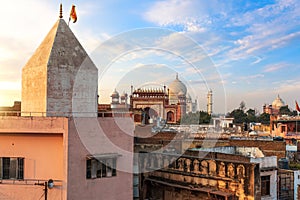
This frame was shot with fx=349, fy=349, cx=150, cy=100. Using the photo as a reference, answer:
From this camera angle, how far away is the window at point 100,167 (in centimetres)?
981

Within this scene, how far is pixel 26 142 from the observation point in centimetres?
969

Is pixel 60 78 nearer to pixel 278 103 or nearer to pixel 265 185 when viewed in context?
pixel 265 185

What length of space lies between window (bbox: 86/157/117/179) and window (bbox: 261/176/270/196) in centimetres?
522

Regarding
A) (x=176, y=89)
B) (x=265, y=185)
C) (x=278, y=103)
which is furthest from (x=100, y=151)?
(x=278, y=103)

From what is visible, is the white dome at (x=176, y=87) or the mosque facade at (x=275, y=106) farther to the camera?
the mosque facade at (x=275, y=106)

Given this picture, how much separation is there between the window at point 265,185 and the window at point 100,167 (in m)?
5.22

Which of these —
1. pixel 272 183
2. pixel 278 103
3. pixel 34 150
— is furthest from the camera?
pixel 278 103

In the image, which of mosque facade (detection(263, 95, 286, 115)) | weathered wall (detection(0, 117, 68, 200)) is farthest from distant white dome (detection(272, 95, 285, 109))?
weathered wall (detection(0, 117, 68, 200))

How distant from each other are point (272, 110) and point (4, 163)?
2261 inches

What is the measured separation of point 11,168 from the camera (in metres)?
9.71

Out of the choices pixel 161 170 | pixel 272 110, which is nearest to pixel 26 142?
pixel 161 170

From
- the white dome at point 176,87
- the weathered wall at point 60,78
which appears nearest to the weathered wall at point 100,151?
the weathered wall at point 60,78

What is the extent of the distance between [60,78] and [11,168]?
288 cm

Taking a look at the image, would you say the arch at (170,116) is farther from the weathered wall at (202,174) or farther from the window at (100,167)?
the window at (100,167)
